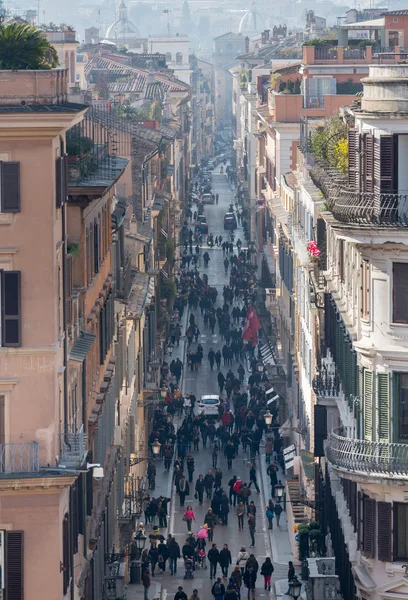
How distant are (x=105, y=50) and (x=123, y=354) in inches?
3576

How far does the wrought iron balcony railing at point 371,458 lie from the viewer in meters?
31.3

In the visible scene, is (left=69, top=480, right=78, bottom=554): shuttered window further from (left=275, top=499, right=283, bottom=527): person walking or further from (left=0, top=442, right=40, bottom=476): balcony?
(left=275, top=499, right=283, bottom=527): person walking

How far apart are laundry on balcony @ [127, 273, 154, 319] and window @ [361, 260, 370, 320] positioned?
22265 mm

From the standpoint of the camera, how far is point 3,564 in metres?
30.0

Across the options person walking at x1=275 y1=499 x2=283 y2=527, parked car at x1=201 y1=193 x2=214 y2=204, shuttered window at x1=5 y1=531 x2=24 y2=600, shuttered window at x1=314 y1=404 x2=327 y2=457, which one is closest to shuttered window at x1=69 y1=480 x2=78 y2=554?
shuttered window at x1=5 y1=531 x2=24 y2=600

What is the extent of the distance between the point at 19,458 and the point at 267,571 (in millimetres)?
18139

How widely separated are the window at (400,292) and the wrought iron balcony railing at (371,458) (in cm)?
219

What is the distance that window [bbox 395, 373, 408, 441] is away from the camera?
31.2 metres

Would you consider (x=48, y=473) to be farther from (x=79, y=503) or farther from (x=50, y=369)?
(x=79, y=503)

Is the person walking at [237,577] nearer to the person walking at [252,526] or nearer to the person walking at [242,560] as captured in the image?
the person walking at [242,560]

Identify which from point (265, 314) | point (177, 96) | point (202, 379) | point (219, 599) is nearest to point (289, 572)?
point (219, 599)

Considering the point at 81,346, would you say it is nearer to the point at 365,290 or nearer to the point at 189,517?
the point at 365,290

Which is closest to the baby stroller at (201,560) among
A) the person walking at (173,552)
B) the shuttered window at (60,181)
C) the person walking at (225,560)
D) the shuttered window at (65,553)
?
the person walking at (173,552)

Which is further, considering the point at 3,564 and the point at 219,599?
the point at 219,599
